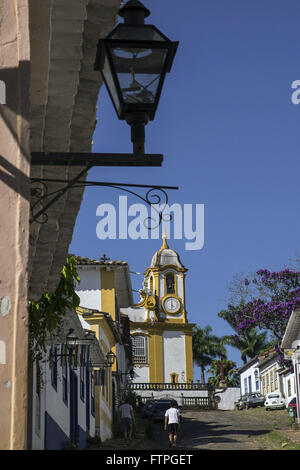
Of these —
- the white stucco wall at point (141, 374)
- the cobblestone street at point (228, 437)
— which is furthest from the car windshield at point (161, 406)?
the white stucco wall at point (141, 374)

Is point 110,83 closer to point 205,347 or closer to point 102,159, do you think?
point 102,159

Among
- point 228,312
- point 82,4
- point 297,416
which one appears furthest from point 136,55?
point 228,312

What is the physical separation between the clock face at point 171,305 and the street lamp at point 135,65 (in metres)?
57.0

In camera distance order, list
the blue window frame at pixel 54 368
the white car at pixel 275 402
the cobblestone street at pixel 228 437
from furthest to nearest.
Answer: the white car at pixel 275 402, the cobblestone street at pixel 228 437, the blue window frame at pixel 54 368

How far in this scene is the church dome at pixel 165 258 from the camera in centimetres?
6328

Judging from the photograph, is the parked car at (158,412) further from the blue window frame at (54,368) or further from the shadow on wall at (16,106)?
the shadow on wall at (16,106)

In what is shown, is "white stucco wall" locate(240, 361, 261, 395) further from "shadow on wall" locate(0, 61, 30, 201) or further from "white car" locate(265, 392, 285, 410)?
"shadow on wall" locate(0, 61, 30, 201)

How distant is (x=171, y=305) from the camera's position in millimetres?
61531

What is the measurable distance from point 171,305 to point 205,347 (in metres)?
13.1

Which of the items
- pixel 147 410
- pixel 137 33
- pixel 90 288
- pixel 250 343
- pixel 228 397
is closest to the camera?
pixel 137 33

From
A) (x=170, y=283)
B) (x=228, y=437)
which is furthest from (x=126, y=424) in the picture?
(x=170, y=283)

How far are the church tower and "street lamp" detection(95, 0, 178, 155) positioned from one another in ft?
167

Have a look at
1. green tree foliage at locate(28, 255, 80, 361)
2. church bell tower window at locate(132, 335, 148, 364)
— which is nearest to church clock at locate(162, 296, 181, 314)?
church bell tower window at locate(132, 335, 148, 364)

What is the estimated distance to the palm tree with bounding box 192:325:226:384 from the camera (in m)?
73.1
